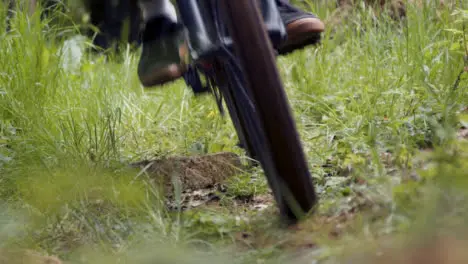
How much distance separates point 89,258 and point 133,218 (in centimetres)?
42

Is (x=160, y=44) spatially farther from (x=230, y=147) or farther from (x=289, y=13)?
(x=230, y=147)

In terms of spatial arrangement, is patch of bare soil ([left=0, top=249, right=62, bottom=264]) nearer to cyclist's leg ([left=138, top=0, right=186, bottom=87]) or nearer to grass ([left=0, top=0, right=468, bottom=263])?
grass ([left=0, top=0, right=468, bottom=263])

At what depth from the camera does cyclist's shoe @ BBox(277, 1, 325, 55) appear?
254 centimetres

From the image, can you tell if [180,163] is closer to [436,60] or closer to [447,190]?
[436,60]

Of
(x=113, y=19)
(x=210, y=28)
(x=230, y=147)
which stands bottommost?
(x=230, y=147)

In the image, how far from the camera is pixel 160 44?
253 cm

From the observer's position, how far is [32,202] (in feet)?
6.74

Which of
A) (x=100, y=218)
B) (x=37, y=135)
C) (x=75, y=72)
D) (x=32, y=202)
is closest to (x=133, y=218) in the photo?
(x=100, y=218)

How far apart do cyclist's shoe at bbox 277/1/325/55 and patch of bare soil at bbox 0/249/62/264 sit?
129cm

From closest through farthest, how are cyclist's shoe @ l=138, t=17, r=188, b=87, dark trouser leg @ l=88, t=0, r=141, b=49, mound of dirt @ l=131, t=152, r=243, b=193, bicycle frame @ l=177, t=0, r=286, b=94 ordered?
bicycle frame @ l=177, t=0, r=286, b=94 < cyclist's shoe @ l=138, t=17, r=188, b=87 < mound of dirt @ l=131, t=152, r=243, b=193 < dark trouser leg @ l=88, t=0, r=141, b=49

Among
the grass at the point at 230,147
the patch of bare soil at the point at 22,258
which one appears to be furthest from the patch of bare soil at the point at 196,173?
the patch of bare soil at the point at 22,258

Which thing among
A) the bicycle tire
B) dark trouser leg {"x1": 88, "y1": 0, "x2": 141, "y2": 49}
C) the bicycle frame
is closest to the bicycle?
the bicycle tire

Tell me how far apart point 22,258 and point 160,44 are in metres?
1.20

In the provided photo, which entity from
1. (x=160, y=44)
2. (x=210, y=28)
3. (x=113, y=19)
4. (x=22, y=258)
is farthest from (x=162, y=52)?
(x=113, y=19)
